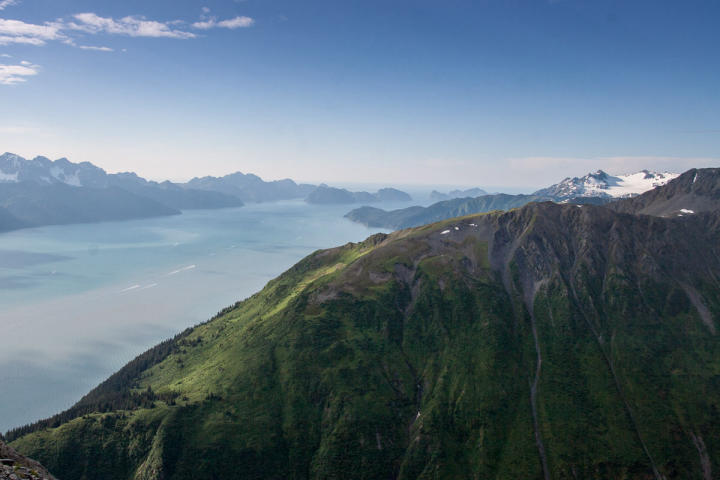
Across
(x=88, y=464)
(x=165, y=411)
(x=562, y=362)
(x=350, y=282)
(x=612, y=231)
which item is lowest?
(x=88, y=464)

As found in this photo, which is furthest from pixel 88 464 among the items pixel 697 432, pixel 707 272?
pixel 707 272

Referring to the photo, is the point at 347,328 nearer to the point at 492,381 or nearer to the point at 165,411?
the point at 492,381

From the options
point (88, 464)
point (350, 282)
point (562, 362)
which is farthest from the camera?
point (350, 282)

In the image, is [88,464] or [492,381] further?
[492,381]
